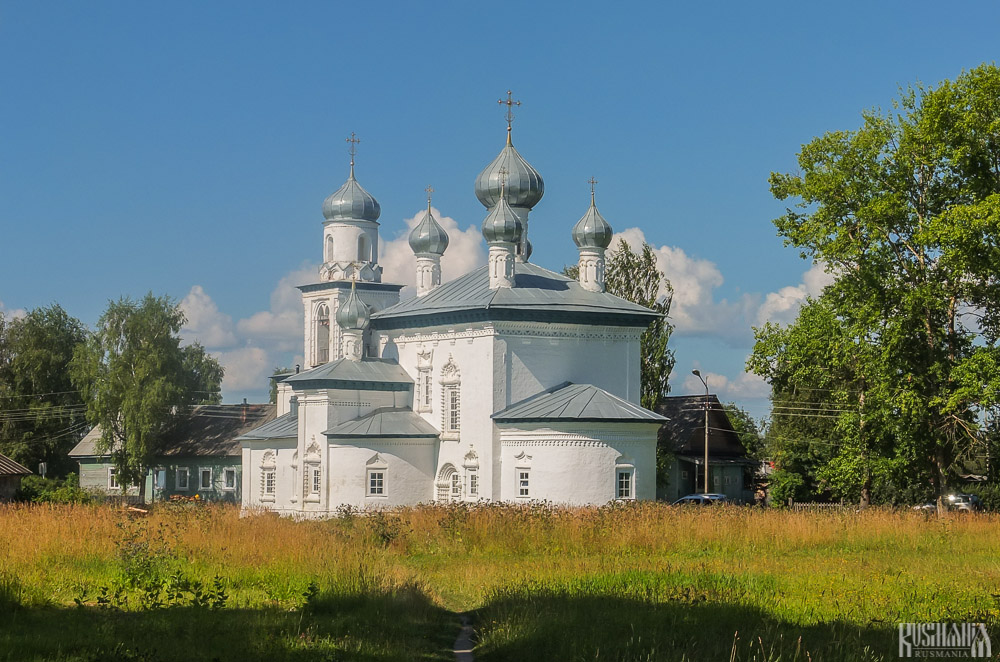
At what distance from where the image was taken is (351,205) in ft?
162

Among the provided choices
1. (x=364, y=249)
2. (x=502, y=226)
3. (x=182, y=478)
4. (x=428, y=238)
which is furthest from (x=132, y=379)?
(x=502, y=226)

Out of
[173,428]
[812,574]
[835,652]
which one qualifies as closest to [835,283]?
[812,574]

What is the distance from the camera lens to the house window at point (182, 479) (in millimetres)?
58719

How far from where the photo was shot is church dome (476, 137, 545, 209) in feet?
138

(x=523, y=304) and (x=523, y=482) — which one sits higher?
(x=523, y=304)

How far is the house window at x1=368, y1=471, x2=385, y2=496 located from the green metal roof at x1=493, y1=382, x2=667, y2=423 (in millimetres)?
4289

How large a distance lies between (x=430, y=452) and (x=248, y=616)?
26.1 m

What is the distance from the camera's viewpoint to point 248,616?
11.3 metres

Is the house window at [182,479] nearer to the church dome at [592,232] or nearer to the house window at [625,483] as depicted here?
the church dome at [592,232]

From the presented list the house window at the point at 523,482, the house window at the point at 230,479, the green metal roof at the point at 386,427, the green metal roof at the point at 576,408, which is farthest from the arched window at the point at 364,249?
the house window at the point at 523,482

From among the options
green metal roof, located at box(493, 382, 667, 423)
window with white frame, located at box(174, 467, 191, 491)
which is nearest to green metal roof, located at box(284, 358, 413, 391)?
green metal roof, located at box(493, 382, 667, 423)

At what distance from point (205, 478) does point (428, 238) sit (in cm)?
2093

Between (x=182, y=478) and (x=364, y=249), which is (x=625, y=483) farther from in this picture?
(x=182, y=478)

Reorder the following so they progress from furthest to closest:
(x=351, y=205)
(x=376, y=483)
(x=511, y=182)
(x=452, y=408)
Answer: (x=351, y=205) → (x=511, y=182) → (x=452, y=408) → (x=376, y=483)
